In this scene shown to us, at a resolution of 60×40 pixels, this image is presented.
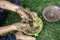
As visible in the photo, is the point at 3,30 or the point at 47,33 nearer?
the point at 3,30

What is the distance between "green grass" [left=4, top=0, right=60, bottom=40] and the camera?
84.7 inches

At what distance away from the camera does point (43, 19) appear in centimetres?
217

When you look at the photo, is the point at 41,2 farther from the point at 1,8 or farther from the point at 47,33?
the point at 1,8

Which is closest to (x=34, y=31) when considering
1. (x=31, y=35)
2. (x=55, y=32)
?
(x=31, y=35)

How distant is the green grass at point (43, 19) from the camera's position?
7.06 ft

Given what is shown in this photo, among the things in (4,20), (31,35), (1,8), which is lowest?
(31,35)

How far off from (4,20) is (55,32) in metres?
0.57

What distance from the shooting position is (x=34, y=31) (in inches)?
78.5

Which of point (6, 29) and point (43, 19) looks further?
point (43, 19)

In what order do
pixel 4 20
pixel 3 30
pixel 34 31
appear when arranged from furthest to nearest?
pixel 4 20, pixel 34 31, pixel 3 30

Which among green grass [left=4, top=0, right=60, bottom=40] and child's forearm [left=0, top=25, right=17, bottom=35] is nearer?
child's forearm [left=0, top=25, right=17, bottom=35]

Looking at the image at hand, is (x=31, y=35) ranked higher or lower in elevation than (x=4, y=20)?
lower

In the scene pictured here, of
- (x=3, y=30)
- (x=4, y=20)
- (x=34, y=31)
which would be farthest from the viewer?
(x=4, y=20)

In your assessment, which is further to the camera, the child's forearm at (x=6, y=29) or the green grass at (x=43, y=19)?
the green grass at (x=43, y=19)
